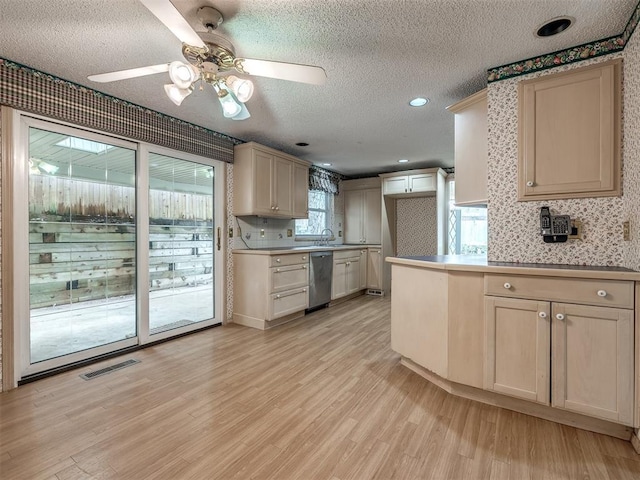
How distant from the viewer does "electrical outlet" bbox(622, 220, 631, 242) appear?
1.81 meters

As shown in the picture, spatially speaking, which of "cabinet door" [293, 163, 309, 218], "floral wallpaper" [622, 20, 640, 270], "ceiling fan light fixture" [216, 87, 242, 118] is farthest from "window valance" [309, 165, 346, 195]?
"floral wallpaper" [622, 20, 640, 270]

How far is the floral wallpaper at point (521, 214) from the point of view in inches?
76.4

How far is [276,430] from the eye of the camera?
68.4 inches

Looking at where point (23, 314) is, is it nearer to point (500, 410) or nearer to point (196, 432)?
point (196, 432)

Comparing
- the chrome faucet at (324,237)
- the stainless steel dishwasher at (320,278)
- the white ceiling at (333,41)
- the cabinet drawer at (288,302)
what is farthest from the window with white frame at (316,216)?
the white ceiling at (333,41)

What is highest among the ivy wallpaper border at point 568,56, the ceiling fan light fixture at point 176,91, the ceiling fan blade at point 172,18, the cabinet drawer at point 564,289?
the ivy wallpaper border at point 568,56

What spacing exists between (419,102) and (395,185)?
262cm

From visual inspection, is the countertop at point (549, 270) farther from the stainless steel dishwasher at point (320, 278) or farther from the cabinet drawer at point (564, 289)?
the stainless steel dishwasher at point (320, 278)

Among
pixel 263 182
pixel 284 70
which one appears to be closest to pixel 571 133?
pixel 284 70

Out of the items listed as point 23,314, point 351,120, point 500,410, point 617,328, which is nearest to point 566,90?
point 617,328

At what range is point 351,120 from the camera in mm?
3242

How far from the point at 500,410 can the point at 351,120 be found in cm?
276

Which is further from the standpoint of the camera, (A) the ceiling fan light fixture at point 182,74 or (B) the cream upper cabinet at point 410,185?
(B) the cream upper cabinet at point 410,185

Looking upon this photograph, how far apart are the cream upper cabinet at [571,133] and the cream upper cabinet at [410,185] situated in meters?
2.89
